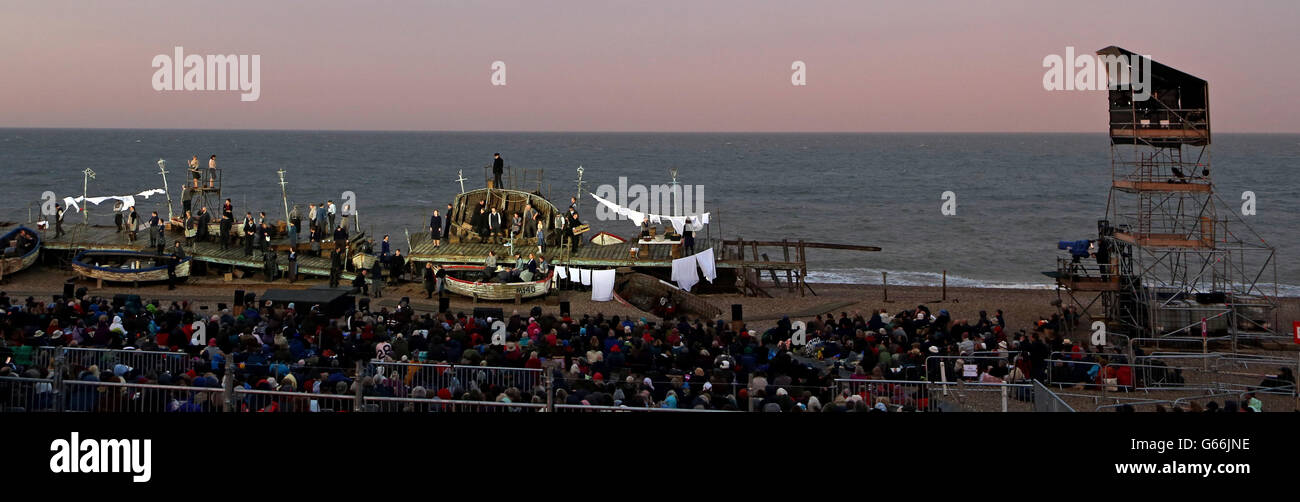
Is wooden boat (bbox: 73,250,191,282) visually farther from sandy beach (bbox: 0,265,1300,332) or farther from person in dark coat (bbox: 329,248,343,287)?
person in dark coat (bbox: 329,248,343,287)

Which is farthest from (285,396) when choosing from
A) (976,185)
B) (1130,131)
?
(976,185)

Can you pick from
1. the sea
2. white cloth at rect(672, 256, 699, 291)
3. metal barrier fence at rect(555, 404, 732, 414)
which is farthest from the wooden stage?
metal barrier fence at rect(555, 404, 732, 414)

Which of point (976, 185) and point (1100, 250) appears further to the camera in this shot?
point (976, 185)

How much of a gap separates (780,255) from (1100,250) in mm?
27763

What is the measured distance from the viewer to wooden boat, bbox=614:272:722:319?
99.4ft

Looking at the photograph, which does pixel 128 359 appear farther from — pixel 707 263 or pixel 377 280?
pixel 707 263

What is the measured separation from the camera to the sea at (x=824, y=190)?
5725 centimetres

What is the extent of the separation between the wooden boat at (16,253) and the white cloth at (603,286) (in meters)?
19.2

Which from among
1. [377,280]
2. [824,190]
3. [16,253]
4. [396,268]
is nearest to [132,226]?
[16,253]

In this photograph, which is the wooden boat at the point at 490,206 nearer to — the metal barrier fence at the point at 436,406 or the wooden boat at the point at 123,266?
the wooden boat at the point at 123,266

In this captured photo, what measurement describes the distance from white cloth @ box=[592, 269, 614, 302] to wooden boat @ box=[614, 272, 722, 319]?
0.87 ft
